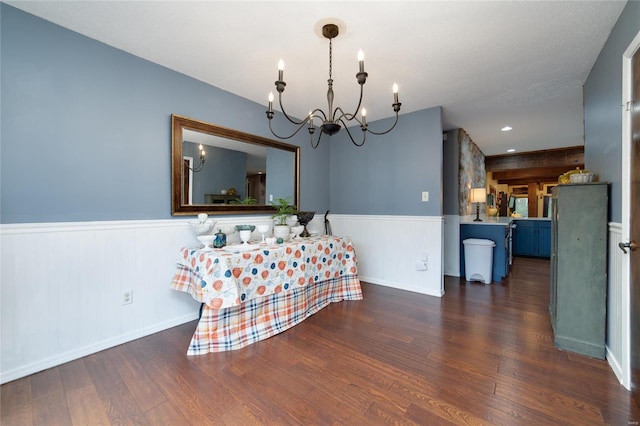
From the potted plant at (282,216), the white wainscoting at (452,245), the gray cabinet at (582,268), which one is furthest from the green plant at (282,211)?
the white wainscoting at (452,245)

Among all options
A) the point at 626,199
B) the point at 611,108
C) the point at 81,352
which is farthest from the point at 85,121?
the point at 611,108

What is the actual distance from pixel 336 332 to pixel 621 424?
1.69 m

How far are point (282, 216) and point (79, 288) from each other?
1.86m

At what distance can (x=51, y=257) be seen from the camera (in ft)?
6.00

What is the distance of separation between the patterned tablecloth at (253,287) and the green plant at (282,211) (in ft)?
1.52

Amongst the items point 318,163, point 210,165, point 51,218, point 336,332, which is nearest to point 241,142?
point 210,165

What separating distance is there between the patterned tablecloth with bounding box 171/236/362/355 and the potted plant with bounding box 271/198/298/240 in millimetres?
221

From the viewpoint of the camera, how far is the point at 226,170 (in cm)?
288

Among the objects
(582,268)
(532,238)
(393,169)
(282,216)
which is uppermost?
(393,169)

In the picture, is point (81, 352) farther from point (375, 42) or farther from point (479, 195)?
point (479, 195)

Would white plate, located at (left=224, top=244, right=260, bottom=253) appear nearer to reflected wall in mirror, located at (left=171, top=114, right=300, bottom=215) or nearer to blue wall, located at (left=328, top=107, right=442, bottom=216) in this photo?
reflected wall in mirror, located at (left=171, top=114, right=300, bottom=215)

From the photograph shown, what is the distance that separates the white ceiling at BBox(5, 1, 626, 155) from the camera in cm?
167

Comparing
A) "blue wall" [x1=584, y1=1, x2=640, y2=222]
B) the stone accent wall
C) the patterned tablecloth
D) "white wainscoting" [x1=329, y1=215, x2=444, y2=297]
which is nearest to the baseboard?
the patterned tablecloth

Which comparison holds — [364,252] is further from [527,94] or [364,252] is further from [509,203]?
[509,203]
